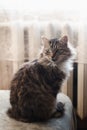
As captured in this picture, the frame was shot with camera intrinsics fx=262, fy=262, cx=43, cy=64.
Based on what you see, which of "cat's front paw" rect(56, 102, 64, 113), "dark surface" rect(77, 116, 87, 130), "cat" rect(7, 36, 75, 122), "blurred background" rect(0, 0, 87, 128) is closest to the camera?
"cat" rect(7, 36, 75, 122)

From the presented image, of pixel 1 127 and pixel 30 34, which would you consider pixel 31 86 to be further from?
pixel 30 34

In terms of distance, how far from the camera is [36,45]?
1917 mm

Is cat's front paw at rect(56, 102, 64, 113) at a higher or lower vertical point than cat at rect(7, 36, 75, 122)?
lower

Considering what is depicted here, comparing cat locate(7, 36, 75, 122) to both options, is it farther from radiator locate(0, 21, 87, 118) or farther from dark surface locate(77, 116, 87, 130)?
dark surface locate(77, 116, 87, 130)

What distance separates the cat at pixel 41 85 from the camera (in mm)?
1439

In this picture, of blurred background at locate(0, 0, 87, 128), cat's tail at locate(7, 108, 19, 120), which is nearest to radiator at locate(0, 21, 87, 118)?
blurred background at locate(0, 0, 87, 128)

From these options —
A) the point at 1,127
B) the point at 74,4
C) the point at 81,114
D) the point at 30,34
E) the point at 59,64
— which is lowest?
the point at 81,114

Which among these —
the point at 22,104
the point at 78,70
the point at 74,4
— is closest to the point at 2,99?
the point at 22,104

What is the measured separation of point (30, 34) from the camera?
191 centimetres

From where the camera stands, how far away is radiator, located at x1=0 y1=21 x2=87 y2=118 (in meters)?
1.85

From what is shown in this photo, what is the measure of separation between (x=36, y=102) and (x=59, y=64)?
26cm

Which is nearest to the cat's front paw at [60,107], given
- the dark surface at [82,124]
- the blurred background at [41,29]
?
the blurred background at [41,29]

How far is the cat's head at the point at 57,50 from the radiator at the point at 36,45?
30 centimetres

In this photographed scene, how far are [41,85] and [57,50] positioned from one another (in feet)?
0.73
